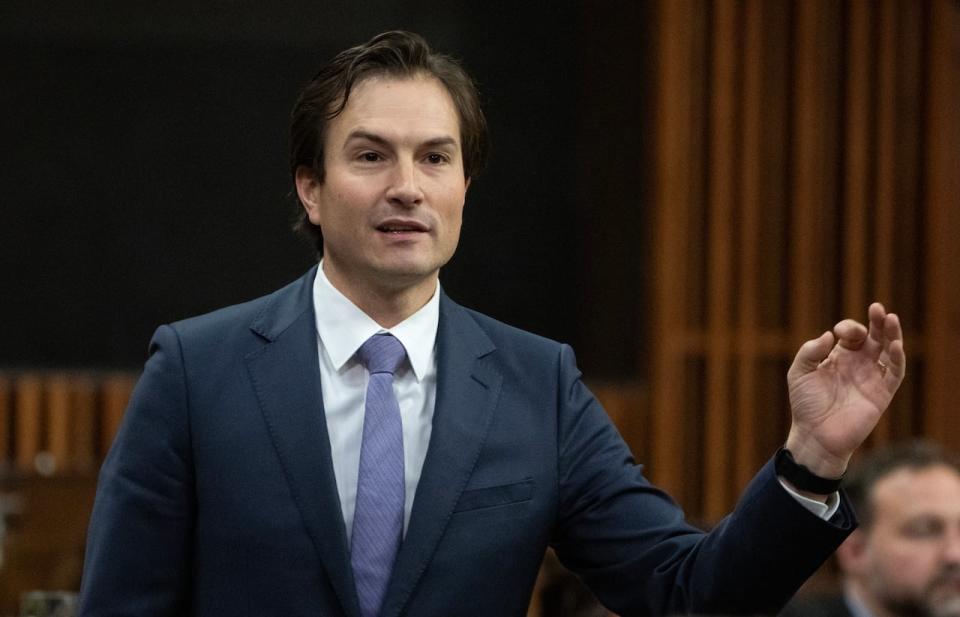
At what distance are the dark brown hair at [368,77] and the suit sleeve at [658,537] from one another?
357mm

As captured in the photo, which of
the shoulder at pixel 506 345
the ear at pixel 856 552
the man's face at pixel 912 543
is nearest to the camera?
the shoulder at pixel 506 345

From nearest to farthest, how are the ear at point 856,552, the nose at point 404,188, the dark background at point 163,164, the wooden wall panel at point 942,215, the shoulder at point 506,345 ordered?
the nose at point 404,188, the shoulder at point 506,345, the ear at point 856,552, the dark background at point 163,164, the wooden wall panel at point 942,215

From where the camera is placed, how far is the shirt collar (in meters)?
2.10

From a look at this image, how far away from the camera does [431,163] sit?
2.11 metres

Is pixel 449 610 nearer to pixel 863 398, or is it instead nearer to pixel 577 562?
pixel 577 562

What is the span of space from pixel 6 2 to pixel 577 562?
14.7ft

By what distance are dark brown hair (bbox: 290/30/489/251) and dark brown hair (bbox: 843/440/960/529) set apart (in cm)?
193

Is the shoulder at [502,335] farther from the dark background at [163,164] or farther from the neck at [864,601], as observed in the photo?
the dark background at [163,164]

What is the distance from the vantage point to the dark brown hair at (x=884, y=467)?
12.4 ft

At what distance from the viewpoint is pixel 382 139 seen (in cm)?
206

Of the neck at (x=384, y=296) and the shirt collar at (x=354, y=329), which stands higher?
the neck at (x=384, y=296)

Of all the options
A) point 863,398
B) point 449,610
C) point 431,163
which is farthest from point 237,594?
point 863,398

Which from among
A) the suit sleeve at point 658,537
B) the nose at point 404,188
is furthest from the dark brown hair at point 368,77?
the suit sleeve at point 658,537

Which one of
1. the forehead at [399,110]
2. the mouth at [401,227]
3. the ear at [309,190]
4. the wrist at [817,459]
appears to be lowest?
the wrist at [817,459]
